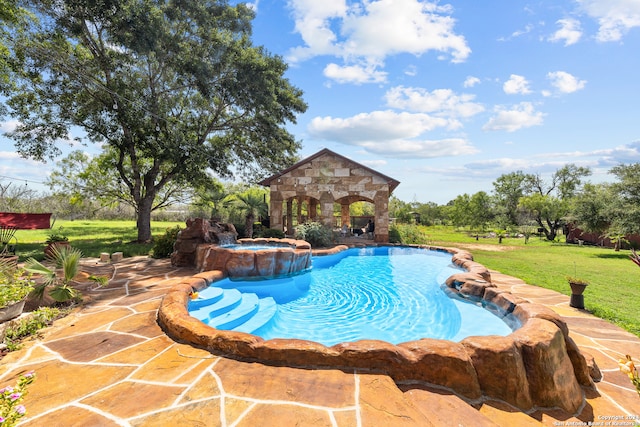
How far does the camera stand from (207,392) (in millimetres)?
2391

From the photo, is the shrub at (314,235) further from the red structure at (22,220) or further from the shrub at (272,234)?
the red structure at (22,220)

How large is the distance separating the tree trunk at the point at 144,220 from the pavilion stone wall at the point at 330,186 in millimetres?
6317

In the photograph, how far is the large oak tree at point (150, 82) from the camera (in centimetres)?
1090

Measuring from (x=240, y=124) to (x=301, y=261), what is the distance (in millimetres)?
10209

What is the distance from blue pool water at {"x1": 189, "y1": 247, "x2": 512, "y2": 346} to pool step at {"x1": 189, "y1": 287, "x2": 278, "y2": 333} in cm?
3

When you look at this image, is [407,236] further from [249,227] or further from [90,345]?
[90,345]

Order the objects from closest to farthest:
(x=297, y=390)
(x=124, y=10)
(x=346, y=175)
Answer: (x=297, y=390) → (x=124, y=10) → (x=346, y=175)

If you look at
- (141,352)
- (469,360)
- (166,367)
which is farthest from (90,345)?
(469,360)

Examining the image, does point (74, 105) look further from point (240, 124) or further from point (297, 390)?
point (297, 390)

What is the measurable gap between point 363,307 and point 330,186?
33.1 feet

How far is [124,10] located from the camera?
1023 cm

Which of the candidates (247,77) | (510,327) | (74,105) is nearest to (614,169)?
(510,327)

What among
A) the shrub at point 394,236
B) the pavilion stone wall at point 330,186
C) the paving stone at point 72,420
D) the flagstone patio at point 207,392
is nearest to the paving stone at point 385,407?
the flagstone patio at point 207,392

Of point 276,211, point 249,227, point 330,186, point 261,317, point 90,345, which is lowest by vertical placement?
point 261,317
